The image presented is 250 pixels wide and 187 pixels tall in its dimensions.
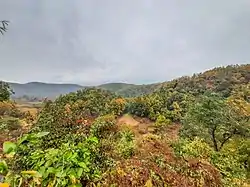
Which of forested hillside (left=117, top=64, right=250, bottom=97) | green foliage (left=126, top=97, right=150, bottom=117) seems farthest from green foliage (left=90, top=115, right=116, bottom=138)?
forested hillside (left=117, top=64, right=250, bottom=97)

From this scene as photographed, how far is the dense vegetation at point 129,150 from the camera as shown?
4.80 feet

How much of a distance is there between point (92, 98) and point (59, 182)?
3086cm

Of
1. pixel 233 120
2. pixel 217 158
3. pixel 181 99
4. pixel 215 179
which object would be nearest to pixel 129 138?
pixel 217 158

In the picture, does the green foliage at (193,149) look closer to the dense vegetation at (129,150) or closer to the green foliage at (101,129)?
the dense vegetation at (129,150)

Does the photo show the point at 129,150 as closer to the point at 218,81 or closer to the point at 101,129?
the point at 101,129

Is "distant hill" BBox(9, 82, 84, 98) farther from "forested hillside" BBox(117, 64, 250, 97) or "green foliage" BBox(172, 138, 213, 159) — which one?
"green foliage" BBox(172, 138, 213, 159)

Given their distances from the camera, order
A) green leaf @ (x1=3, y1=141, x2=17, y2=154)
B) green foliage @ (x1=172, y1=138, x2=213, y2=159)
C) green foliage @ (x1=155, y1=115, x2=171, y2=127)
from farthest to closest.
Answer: green foliage @ (x1=155, y1=115, x2=171, y2=127) < green foliage @ (x1=172, y1=138, x2=213, y2=159) < green leaf @ (x1=3, y1=141, x2=17, y2=154)

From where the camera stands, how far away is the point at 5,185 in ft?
3.43

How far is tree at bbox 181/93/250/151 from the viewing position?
1574 centimetres

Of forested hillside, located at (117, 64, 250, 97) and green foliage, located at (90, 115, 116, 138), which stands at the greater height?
forested hillside, located at (117, 64, 250, 97)

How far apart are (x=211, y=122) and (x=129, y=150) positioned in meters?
8.01

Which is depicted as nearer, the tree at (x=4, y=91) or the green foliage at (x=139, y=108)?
the tree at (x=4, y=91)

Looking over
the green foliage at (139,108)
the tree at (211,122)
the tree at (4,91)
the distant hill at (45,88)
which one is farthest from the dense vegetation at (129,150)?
the distant hill at (45,88)

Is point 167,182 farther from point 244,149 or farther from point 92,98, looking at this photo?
point 92,98
